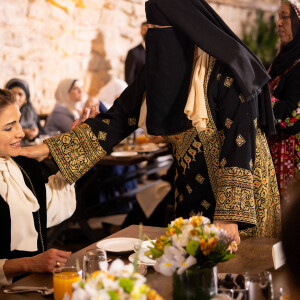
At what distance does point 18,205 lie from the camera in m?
1.97

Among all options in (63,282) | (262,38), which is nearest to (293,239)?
(63,282)

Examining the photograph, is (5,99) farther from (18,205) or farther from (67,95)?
(67,95)

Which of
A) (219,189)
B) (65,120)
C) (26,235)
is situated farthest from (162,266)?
(65,120)

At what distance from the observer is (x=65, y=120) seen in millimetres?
5875

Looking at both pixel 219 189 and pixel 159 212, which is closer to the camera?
pixel 219 189

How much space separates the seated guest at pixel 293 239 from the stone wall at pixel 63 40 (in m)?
5.80

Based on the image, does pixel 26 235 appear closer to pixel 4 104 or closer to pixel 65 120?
pixel 4 104

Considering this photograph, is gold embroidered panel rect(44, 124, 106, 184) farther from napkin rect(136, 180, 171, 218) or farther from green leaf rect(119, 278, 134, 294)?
napkin rect(136, 180, 171, 218)

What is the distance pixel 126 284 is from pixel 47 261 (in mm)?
740

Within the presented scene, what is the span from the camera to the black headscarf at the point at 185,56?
188 centimetres

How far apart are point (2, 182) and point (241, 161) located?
0.95 meters

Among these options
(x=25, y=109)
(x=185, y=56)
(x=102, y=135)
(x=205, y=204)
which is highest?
(x=25, y=109)

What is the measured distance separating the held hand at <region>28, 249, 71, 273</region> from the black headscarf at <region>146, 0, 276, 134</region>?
2.13ft

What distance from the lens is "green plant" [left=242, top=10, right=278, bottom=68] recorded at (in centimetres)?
973
